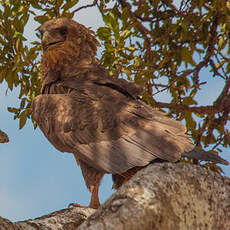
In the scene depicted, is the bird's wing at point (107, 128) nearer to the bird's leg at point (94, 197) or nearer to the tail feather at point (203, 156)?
the tail feather at point (203, 156)

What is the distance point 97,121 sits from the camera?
Result: 455 centimetres

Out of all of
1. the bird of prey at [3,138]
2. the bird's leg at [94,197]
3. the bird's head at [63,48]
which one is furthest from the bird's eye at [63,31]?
the bird of prey at [3,138]

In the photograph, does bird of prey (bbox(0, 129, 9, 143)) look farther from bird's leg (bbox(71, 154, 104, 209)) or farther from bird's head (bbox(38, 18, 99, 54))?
bird's head (bbox(38, 18, 99, 54))

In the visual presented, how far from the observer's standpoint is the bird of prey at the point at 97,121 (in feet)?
13.4

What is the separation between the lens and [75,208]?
4.08 meters

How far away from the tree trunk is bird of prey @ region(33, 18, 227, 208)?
0.79 meters

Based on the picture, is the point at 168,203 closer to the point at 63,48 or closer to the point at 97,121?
the point at 97,121

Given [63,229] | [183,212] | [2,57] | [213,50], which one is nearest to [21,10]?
[2,57]

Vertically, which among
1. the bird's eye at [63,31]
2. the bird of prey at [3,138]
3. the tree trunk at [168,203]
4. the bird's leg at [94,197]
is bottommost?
the tree trunk at [168,203]

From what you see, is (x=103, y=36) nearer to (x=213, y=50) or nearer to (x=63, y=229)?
(x=213, y=50)

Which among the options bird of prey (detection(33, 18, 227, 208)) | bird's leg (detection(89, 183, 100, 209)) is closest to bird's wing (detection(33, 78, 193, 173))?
bird of prey (detection(33, 18, 227, 208))

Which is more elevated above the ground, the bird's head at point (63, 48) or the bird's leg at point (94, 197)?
the bird's head at point (63, 48)

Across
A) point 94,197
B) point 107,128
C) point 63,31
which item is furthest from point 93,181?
point 63,31

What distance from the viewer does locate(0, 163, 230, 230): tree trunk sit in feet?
8.43
